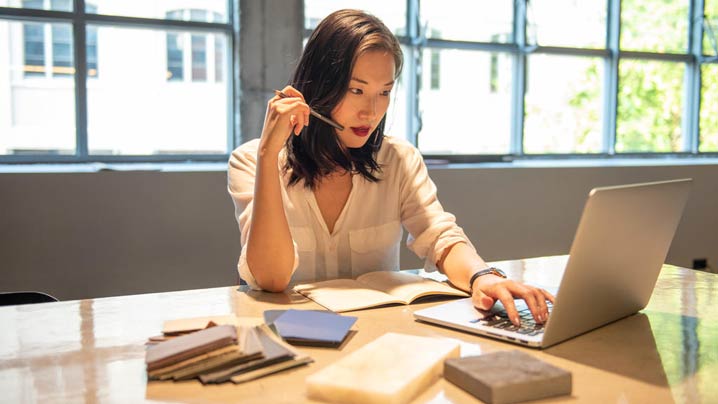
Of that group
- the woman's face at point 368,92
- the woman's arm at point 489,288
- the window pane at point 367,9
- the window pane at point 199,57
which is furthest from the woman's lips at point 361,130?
the window pane at point 367,9

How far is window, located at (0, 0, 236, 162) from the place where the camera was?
10.4 ft

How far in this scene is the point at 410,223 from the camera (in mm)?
1905

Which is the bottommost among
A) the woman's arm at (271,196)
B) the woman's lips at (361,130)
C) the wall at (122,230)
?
the wall at (122,230)

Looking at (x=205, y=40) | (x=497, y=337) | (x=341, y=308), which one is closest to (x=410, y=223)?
(x=341, y=308)

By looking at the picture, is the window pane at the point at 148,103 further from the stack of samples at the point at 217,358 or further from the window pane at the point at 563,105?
the stack of samples at the point at 217,358

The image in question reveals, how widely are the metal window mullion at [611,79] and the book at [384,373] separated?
3.90 meters

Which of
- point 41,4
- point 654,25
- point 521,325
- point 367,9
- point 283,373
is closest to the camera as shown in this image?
point 283,373

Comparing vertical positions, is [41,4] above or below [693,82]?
above

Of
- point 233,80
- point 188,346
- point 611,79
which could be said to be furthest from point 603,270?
point 611,79

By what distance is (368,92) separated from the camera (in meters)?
1.73

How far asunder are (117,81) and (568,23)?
2748 mm

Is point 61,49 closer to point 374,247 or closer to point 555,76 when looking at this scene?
point 374,247

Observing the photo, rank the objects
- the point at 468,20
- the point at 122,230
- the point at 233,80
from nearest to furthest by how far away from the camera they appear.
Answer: the point at 122,230 < the point at 233,80 < the point at 468,20

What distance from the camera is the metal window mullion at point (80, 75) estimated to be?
10.5ft
